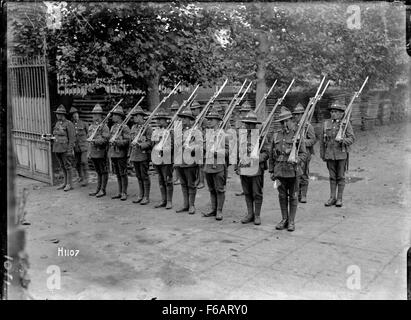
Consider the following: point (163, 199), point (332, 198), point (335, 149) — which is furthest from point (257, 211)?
point (335, 149)

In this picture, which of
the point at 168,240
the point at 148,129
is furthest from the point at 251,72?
the point at 168,240

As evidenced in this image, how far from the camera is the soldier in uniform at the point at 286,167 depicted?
22.2 feet

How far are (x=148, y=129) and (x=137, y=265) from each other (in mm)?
3600

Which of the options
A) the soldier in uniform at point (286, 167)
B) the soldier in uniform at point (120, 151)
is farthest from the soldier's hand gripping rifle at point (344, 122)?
the soldier in uniform at point (120, 151)

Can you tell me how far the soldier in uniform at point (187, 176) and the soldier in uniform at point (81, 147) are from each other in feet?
9.76

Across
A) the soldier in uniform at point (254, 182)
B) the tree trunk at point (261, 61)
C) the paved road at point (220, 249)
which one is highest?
the tree trunk at point (261, 61)

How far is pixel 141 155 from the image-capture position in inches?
336

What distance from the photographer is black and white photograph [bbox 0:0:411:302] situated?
4.93 meters

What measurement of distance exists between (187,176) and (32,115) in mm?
4320

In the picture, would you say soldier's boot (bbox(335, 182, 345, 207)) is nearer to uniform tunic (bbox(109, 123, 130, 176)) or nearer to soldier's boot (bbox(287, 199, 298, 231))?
soldier's boot (bbox(287, 199, 298, 231))

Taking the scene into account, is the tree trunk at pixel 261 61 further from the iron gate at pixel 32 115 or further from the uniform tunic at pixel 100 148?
the iron gate at pixel 32 115

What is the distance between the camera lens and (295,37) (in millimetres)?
13172

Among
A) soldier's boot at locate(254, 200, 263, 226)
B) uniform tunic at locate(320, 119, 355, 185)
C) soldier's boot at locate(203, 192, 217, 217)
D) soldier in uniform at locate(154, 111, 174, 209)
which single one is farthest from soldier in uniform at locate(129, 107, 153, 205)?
uniform tunic at locate(320, 119, 355, 185)

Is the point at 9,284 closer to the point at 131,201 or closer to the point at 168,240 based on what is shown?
the point at 168,240
